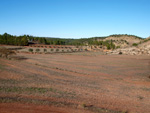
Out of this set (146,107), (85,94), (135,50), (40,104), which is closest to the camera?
(40,104)

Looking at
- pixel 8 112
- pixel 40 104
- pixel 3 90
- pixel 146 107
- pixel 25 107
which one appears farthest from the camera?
pixel 3 90

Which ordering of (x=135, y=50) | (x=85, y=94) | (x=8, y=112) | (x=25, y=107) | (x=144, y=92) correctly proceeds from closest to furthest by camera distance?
(x=8, y=112) < (x=25, y=107) < (x=85, y=94) < (x=144, y=92) < (x=135, y=50)

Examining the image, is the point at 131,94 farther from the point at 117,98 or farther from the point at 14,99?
the point at 14,99

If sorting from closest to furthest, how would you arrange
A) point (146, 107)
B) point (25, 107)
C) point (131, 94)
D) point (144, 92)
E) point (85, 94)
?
point (25, 107) → point (146, 107) → point (85, 94) → point (131, 94) → point (144, 92)

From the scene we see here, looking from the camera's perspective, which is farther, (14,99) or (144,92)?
(144,92)

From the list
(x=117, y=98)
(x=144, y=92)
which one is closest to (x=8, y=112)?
(x=117, y=98)

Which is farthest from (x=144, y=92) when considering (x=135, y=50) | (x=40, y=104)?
(x=135, y=50)

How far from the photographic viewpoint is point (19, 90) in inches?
380

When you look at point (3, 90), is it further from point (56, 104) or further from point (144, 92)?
point (144, 92)

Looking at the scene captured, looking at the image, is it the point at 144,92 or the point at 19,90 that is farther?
the point at 144,92

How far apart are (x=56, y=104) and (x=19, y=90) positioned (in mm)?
3228

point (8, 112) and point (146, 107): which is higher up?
point (8, 112)

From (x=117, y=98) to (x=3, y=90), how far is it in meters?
7.08

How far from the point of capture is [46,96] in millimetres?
8930
